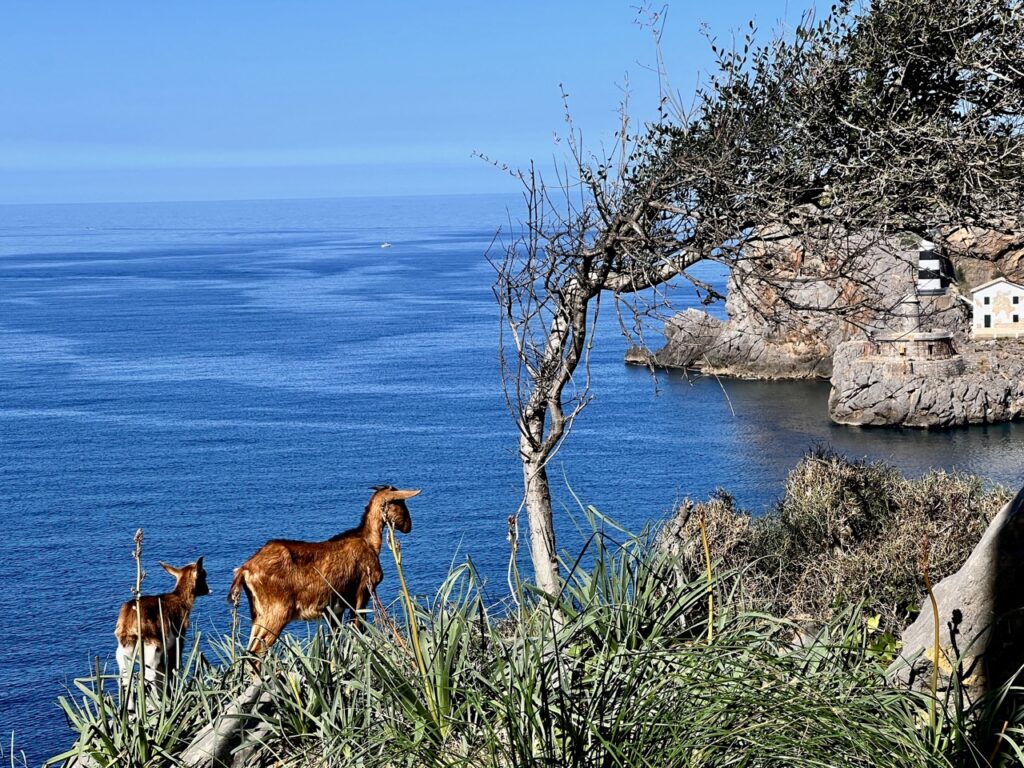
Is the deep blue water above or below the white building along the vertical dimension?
below

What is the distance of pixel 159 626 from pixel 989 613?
448 centimetres

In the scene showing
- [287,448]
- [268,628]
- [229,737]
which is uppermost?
[268,628]

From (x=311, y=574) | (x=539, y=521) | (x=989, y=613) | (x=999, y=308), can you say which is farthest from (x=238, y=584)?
(x=999, y=308)

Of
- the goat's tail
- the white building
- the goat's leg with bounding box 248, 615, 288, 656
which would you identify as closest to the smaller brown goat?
the goat's tail

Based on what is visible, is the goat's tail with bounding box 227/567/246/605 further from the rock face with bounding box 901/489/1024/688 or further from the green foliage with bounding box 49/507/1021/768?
the rock face with bounding box 901/489/1024/688

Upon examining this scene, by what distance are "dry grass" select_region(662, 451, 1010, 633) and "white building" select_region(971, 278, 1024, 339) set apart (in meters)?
55.1

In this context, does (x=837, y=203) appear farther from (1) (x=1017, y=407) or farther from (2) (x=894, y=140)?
(1) (x=1017, y=407)

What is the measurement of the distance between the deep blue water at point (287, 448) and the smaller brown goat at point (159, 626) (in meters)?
13.2

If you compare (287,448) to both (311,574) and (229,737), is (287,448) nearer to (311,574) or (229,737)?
(311,574)

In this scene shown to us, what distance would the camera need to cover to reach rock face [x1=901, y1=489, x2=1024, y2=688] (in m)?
5.76

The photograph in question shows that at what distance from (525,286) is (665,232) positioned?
4.22ft

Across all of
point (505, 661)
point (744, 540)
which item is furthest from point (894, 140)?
point (744, 540)

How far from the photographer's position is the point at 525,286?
9.22 meters

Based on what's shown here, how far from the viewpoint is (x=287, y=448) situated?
196ft
